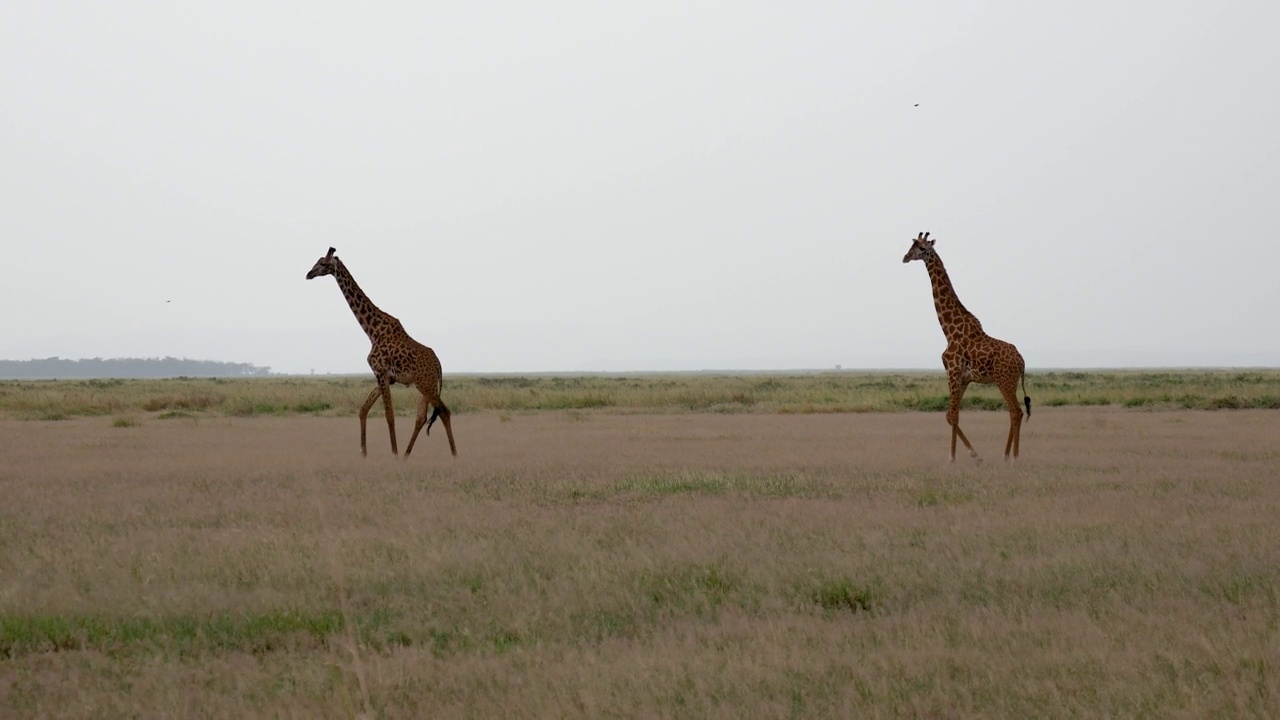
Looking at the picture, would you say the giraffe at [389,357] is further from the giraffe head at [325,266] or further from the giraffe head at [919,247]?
the giraffe head at [919,247]

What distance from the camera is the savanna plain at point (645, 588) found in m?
4.99

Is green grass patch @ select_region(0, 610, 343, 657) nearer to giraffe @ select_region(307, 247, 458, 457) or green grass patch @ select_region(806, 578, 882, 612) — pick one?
green grass patch @ select_region(806, 578, 882, 612)

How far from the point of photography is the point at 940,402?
1319 inches

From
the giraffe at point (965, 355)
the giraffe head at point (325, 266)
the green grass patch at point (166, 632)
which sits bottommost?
the green grass patch at point (166, 632)

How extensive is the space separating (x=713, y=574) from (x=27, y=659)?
3.97m

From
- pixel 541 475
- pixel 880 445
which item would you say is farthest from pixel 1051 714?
pixel 880 445

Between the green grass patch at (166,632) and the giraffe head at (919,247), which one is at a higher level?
the giraffe head at (919,247)

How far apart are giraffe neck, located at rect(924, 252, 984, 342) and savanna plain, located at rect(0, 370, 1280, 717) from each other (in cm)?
226

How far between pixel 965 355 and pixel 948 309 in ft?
A: 3.37

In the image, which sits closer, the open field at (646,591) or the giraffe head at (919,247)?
the open field at (646,591)

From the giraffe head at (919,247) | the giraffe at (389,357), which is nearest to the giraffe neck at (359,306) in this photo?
the giraffe at (389,357)

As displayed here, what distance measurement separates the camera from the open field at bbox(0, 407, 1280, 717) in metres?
4.99

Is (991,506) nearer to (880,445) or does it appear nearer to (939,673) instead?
(939,673)

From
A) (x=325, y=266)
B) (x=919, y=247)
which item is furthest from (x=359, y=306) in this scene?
(x=919, y=247)
